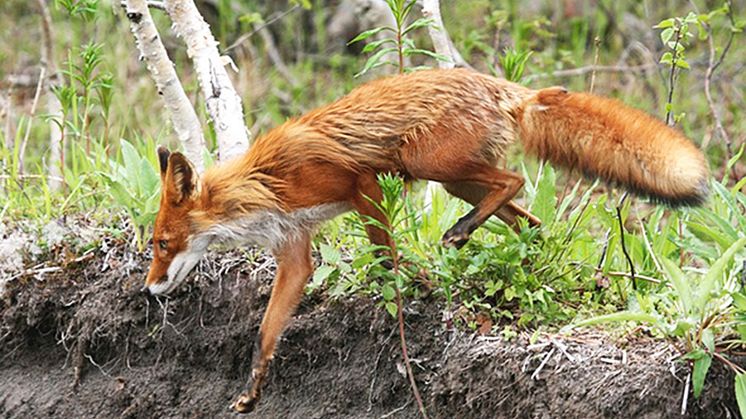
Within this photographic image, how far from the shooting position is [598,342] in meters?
4.17

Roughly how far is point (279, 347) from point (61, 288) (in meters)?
1.30

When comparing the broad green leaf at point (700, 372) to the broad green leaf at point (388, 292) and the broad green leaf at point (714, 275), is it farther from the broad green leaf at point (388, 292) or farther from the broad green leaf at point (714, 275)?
the broad green leaf at point (388, 292)

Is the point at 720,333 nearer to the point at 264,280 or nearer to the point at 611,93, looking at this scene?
the point at 264,280

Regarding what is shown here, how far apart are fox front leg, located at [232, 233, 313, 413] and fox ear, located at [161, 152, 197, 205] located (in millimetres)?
493

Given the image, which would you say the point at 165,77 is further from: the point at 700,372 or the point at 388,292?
the point at 700,372

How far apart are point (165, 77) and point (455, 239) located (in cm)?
221

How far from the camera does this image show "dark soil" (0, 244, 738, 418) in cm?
400

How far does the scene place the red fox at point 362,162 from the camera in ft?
14.1

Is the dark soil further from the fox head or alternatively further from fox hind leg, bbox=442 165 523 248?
the fox head

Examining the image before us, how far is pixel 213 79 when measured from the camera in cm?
575

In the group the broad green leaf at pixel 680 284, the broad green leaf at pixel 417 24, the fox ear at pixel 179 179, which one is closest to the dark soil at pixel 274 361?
the broad green leaf at pixel 680 284

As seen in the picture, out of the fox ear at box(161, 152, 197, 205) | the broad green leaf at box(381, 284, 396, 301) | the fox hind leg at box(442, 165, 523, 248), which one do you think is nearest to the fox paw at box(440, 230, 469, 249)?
the fox hind leg at box(442, 165, 523, 248)

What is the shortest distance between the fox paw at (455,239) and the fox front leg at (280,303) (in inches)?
25.4

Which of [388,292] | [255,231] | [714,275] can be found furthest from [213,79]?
[714,275]
